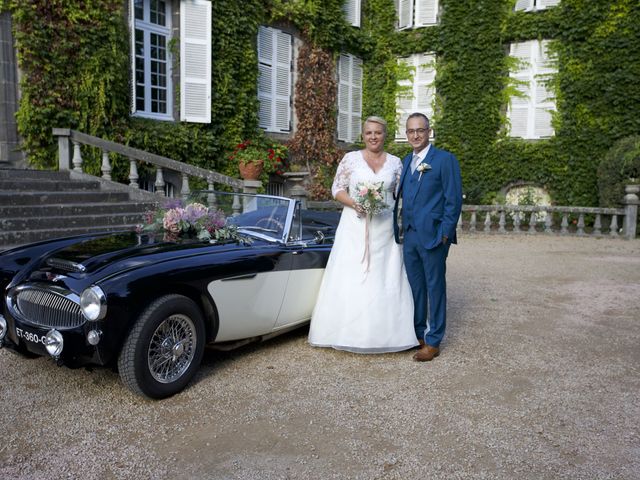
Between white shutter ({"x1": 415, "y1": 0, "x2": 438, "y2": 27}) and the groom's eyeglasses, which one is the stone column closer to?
the groom's eyeglasses

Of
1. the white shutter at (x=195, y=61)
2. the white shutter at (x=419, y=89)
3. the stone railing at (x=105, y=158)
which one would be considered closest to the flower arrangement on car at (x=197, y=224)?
the stone railing at (x=105, y=158)

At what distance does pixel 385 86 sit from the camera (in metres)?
17.5

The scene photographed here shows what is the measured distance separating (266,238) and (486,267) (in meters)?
5.63

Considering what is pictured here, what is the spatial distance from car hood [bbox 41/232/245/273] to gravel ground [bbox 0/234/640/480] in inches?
33.5

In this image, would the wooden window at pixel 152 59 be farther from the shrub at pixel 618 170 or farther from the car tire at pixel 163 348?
the shrub at pixel 618 170

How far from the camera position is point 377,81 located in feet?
57.5

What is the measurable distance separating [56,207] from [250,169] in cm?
498

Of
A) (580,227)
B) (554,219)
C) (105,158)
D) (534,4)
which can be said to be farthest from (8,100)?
(534,4)

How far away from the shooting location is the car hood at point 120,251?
3.22 meters

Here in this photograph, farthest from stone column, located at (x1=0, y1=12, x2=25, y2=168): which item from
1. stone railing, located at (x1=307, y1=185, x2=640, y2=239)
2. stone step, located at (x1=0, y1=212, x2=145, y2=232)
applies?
stone railing, located at (x1=307, y1=185, x2=640, y2=239)

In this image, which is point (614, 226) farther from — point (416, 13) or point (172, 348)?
point (172, 348)

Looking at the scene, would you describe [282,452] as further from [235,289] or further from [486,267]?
[486,267]

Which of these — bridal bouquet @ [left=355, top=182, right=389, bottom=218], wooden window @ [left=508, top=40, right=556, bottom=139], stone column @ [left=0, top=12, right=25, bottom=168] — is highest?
wooden window @ [left=508, top=40, right=556, bottom=139]

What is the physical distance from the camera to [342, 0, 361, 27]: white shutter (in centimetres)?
1672
